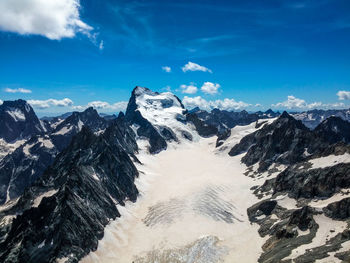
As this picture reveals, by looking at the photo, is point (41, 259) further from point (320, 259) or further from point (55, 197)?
point (320, 259)

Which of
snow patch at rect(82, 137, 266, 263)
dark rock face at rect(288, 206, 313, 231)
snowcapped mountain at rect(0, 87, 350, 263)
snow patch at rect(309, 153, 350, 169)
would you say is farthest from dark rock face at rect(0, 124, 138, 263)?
snow patch at rect(309, 153, 350, 169)

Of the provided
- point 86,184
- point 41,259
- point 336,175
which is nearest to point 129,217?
point 86,184

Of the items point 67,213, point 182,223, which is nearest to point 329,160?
point 182,223

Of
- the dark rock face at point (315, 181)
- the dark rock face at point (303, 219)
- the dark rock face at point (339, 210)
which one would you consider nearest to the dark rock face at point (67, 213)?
the dark rock face at point (303, 219)

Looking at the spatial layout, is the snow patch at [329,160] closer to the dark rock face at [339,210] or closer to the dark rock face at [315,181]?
the dark rock face at [315,181]

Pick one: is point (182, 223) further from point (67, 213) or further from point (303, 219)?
point (303, 219)

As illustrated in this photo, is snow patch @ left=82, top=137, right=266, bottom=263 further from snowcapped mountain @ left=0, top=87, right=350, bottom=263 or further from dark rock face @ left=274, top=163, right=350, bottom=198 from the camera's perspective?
dark rock face @ left=274, top=163, right=350, bottom=198
